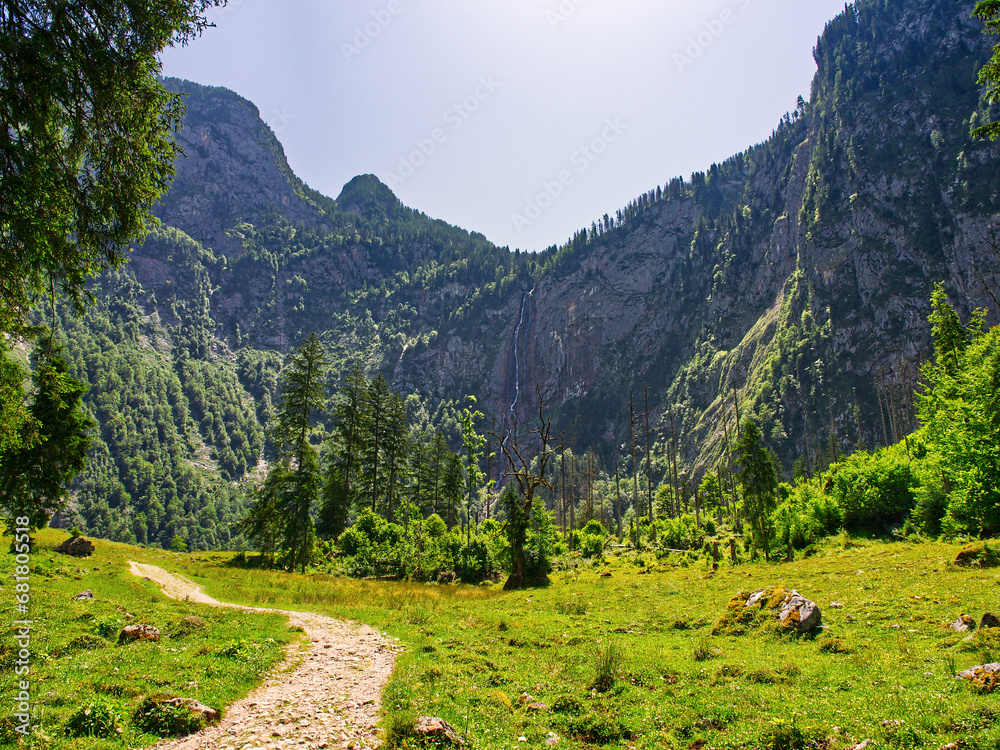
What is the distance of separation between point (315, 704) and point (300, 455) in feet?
93.3

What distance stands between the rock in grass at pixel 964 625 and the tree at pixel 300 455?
3313 centimetres

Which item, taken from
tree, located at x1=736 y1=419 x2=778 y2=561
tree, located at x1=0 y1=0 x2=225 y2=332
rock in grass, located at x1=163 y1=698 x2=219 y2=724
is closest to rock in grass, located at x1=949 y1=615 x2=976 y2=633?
rock in grass, located at x1=163 y1=698 x2=219 y2=724

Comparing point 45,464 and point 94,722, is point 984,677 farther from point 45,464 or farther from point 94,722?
point 45,464

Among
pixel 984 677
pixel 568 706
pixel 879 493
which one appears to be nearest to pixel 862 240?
pixel 879 493

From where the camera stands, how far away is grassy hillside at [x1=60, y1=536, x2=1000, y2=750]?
24.0ft

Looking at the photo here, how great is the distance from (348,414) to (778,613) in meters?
40.1

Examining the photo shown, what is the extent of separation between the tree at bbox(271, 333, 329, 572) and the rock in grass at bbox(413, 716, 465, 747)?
1160 inches

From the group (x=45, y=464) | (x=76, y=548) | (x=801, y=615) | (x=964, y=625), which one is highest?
(x=45, y=464)

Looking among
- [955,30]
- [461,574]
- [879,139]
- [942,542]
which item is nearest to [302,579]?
[461,574]

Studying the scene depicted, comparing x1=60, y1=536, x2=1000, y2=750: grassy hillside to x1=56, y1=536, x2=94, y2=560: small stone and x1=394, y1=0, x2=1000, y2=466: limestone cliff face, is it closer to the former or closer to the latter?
x1=56, y1=536, x2=94, y2=560: small stone

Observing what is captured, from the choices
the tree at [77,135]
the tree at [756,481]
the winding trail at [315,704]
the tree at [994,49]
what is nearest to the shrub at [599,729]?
the winding trail at [315,704]

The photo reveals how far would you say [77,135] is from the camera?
30.8 ft

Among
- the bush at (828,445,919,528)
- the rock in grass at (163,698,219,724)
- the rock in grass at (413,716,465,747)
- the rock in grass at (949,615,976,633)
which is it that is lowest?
the rock in grass at (413,716,465,747)

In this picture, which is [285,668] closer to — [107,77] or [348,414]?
[107,77]
